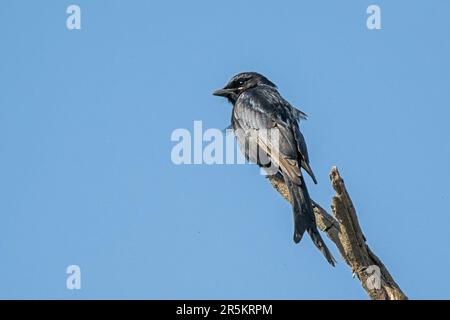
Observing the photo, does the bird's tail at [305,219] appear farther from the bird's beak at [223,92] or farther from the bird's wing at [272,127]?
the bird's beak at [223,92]

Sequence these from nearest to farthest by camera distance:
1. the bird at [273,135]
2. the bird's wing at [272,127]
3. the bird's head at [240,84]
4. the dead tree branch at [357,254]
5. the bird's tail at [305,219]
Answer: the dead tree branch at [357,254], the bird's tail at [305,219], the bird at [273,135], the bird's wing at [272,127], the bird's head at [240,84]

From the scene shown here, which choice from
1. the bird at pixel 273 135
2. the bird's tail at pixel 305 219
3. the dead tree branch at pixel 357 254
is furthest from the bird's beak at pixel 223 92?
the dead tree branch at pixel 357 254

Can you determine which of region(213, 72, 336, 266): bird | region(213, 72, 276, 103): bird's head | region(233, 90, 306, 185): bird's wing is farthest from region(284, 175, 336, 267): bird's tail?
region(213, 72, 276, 103): bird's head

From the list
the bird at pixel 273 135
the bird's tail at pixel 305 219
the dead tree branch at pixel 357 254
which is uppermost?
the bird at pixel 273 135

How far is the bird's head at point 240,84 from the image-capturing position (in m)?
11.4

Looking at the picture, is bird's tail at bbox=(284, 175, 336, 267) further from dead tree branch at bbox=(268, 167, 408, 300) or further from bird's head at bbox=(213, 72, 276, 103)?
bird's head at bbox=(213, 72, 276, 103)

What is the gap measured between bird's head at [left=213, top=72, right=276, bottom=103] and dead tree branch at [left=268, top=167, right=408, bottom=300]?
4655mm

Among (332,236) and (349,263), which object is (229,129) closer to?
(332,236)

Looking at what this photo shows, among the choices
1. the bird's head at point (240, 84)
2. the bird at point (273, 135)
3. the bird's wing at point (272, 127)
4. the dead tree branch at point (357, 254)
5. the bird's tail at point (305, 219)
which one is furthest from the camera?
the bird's head at point (240, 84)

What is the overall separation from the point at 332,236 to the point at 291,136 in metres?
2.24

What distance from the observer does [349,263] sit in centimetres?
703

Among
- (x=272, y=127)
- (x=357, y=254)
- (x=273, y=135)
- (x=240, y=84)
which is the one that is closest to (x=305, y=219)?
(x=357, y=254)

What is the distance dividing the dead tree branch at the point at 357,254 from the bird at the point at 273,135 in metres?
0.87

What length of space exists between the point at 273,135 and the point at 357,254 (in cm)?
321
